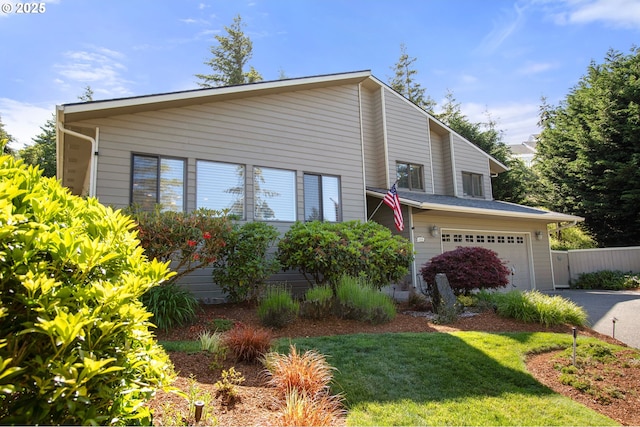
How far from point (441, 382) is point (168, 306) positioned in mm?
4516

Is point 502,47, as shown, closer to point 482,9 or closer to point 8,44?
point 482,9

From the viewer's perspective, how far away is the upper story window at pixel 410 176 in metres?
14.0

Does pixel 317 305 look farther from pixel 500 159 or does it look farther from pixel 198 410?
pixel 500 159

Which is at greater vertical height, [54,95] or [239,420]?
[54,95]

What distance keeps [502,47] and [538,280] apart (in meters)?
10.2

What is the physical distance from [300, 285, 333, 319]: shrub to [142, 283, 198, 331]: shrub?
2.07 m

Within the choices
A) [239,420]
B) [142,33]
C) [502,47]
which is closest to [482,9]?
[502,47]

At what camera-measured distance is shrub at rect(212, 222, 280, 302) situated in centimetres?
746

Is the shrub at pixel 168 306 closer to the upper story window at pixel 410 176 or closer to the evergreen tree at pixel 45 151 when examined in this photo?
the upper story window at pixel 410 176

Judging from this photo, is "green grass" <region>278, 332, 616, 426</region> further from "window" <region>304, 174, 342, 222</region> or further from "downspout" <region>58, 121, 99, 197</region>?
"downspout" <region>58, 121, 99, 197</region>

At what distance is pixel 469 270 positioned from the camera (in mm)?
8906

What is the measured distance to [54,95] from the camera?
10.4 m

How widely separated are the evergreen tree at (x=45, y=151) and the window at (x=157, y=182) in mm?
20059
